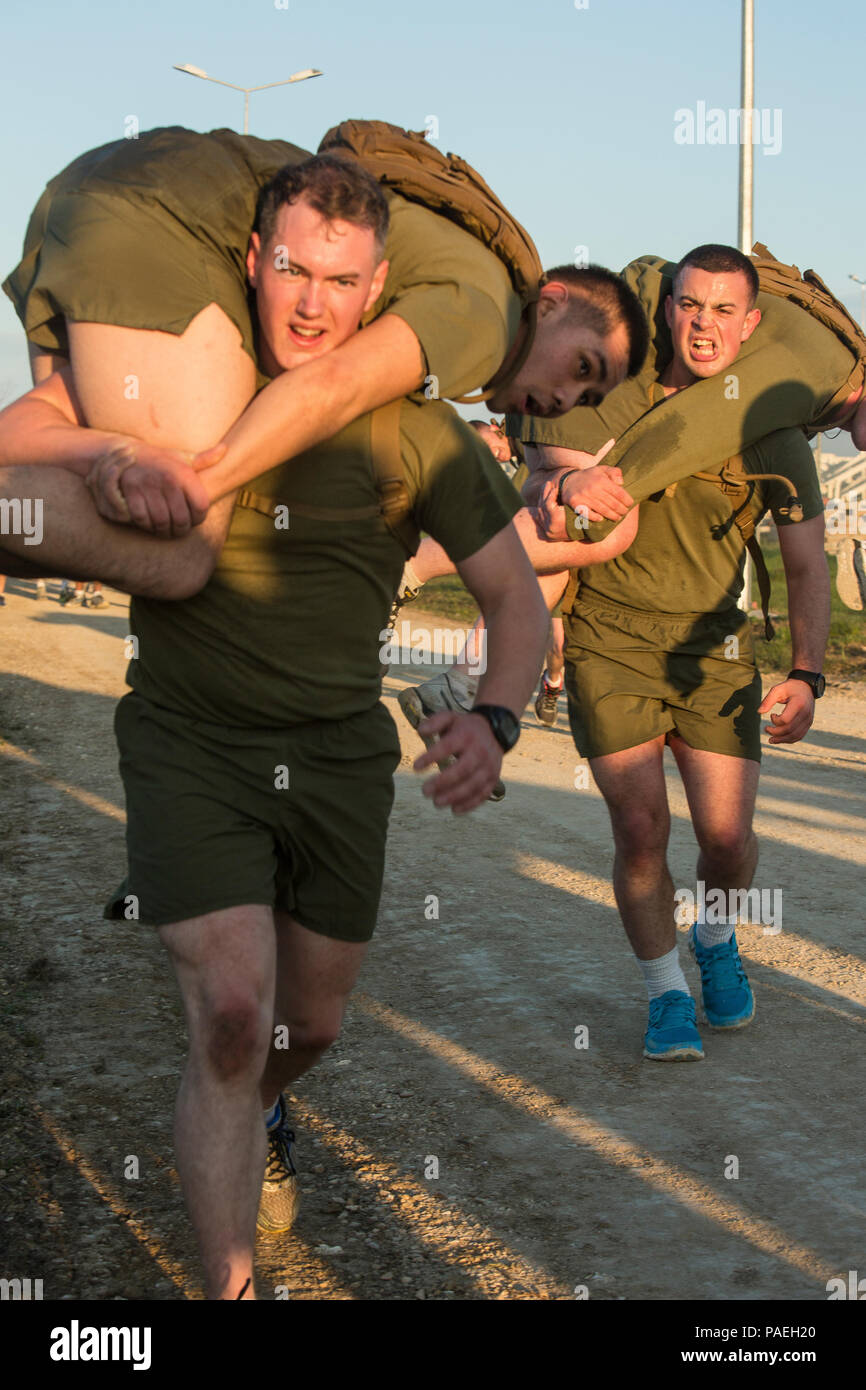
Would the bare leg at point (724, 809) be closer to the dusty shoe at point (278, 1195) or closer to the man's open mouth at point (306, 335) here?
the dusty shoe at point (278, 1195)

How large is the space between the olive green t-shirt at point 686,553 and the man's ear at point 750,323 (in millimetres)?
359

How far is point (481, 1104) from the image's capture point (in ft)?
14.8

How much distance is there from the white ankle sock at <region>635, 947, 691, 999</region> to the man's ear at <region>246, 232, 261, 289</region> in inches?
115

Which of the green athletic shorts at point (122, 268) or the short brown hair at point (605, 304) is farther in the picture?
the short brown hair at point (605, 304)

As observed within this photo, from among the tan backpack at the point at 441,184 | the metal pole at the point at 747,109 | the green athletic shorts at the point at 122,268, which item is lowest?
the green athletic shorts at the point at 122,268

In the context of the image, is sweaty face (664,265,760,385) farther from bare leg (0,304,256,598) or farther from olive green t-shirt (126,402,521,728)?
bare leg (0,304,256,598)

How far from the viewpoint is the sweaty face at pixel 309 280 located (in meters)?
2.86

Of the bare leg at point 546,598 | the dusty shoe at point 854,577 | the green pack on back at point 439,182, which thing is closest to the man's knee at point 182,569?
the green pack on back at point 439,182

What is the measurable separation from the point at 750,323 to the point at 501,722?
2.30 m

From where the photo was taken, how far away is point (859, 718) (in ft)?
42.2

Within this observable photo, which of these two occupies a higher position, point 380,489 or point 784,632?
point 380,489

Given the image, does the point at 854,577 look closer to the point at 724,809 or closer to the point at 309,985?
the point at 724,809

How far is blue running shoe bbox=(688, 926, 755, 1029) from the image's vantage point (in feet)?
17.0

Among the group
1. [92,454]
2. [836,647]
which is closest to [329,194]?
[92,454]
